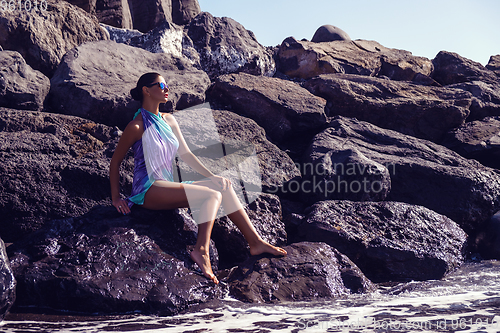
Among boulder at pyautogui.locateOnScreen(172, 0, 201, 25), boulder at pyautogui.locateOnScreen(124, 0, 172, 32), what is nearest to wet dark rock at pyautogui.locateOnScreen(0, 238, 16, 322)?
boulder at pyautogui.locateOnScreen(124, 0, 172, 32)

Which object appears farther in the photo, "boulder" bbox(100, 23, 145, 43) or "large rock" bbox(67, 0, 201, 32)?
"large rock" bbox(67, 0, 201, 32)

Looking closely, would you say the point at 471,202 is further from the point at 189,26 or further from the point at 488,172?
the point at 189,26

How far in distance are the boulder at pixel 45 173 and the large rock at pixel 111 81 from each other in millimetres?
666

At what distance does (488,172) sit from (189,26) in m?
5.56

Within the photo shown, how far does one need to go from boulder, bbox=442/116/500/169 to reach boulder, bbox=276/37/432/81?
2377 millimetres

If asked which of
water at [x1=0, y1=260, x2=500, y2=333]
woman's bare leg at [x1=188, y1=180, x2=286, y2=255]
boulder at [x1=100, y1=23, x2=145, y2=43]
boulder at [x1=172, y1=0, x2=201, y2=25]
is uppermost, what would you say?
boulder at [x1=172, y1=0, x2=201, y2=25]

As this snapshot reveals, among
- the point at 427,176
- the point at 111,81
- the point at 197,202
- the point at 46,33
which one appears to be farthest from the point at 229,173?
the point at 46,33

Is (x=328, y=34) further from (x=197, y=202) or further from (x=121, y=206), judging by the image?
(x=121, y=206)

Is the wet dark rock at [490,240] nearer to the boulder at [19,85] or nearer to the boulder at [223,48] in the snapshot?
the boulder at [223,48]

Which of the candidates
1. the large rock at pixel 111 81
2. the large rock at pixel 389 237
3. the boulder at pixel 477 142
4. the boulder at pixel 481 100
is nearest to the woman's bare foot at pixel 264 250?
the large rock at pixel 389 237

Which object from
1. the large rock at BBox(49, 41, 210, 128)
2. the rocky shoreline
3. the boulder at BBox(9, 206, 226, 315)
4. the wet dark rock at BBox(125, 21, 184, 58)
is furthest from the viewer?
the wet dark rock at BBox(125, 21, 184, 58)

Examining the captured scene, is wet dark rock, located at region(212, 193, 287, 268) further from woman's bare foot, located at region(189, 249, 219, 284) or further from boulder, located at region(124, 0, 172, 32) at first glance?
boulder, located at region(124, 0, 172, 32)

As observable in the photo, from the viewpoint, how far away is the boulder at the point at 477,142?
7.14 meters

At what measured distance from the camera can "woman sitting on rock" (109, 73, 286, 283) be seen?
3.39 m
